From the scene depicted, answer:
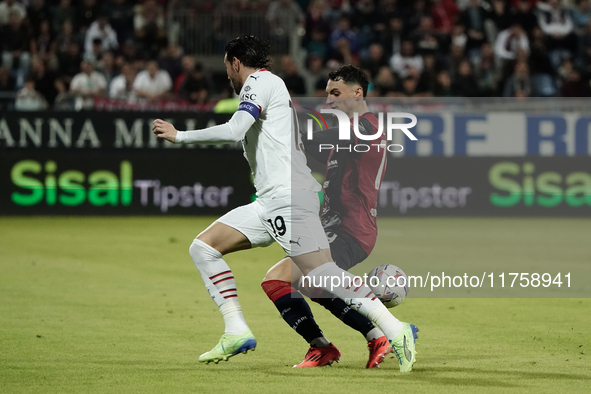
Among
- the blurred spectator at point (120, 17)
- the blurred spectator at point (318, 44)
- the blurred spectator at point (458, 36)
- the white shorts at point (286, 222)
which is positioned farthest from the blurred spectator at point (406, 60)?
the white shorts at point (286, 222)

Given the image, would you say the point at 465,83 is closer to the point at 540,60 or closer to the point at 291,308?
the point at 540,60

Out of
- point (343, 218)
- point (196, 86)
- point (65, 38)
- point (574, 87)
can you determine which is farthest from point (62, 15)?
point (343, 218)

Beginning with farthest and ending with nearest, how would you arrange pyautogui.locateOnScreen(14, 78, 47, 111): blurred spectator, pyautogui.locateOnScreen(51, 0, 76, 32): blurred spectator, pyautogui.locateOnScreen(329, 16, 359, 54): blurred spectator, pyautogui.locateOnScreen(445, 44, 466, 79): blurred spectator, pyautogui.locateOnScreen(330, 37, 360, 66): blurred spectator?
pyautogui.locateOnScreen(329, 16, 359, 54): blurred spectator → pyautogui.locateOnScreen(51, 0, 76, 32): blurred spectator → pyautogui.locateOnScreen(330, 37, 360, 66): blurred spectator → pyautogui.locateOnScreen(445, 44, 466, 79): blurred spectator → pyautogui.locateOnScreen(14, 78, 47, 111): blurred spectator

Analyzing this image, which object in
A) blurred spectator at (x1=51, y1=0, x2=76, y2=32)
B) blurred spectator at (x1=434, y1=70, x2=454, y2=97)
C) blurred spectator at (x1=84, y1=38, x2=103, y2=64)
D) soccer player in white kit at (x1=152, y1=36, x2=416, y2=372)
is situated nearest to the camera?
soccer player in white kit at (x1=152, y1=36, x2=416, y2=372)

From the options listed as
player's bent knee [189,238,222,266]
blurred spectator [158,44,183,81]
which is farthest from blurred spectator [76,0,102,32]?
player's bent knee [189,238,222,266]

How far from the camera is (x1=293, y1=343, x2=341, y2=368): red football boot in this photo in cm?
569

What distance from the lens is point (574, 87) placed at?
17.5 metres

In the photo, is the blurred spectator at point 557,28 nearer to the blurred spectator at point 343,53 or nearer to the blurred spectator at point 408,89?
the blurred spectator at point 408,89

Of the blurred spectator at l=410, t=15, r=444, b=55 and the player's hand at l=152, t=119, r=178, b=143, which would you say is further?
the blurred spectator at l=410, t=15, r=444, b=55

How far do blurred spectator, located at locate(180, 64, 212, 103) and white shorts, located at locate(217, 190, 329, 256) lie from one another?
423 inches

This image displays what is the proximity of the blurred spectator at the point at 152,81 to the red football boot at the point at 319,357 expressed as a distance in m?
11.5

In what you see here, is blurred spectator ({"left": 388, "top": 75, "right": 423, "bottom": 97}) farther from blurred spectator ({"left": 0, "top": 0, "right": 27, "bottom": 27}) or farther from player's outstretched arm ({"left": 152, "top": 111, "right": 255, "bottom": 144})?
player's outstretched arm ({"left": 152, "top": 111, "right": 255, "bottom": 144})

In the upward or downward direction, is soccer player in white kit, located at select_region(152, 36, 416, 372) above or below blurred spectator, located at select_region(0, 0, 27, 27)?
below

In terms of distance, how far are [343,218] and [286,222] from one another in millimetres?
558
